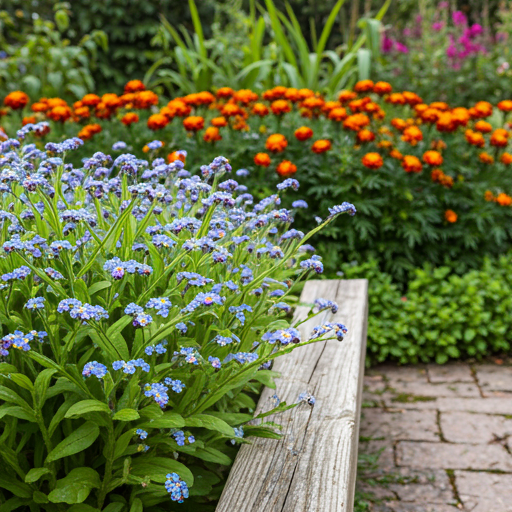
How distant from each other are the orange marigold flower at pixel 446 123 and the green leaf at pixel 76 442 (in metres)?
2.97

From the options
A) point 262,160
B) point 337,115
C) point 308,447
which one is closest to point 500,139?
point 337,115

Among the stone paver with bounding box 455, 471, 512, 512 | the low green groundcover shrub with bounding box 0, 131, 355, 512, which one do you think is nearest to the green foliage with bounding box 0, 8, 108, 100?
the low green groundcover shrub with bounding box 0, 131, 355, 512

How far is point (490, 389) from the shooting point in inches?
122

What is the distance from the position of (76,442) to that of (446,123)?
119 inches

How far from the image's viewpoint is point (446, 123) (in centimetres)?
356

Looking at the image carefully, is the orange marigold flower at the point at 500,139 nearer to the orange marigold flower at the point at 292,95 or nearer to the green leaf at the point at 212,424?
the orange marigold flower at the point at 292,95

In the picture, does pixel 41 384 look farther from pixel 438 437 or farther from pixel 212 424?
pixel 438 437

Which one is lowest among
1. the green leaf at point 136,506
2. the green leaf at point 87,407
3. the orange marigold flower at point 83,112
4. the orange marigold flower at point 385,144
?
the green leaf at point 136,506

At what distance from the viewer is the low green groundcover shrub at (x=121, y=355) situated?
1.26 metres

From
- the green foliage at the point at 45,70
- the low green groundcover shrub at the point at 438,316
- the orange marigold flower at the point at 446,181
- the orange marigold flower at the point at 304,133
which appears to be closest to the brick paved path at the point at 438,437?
the low green groundcover shrub at the point at 438,316

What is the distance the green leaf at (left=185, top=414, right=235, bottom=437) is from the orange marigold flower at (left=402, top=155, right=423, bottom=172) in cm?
246

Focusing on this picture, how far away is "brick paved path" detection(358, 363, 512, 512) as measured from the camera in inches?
90.4

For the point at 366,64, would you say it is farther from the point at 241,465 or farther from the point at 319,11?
the point at 319,11

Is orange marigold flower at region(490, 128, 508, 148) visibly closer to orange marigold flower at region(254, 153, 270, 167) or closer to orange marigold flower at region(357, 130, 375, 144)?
orange marigold flower at region(357, 130, 375, 144)
